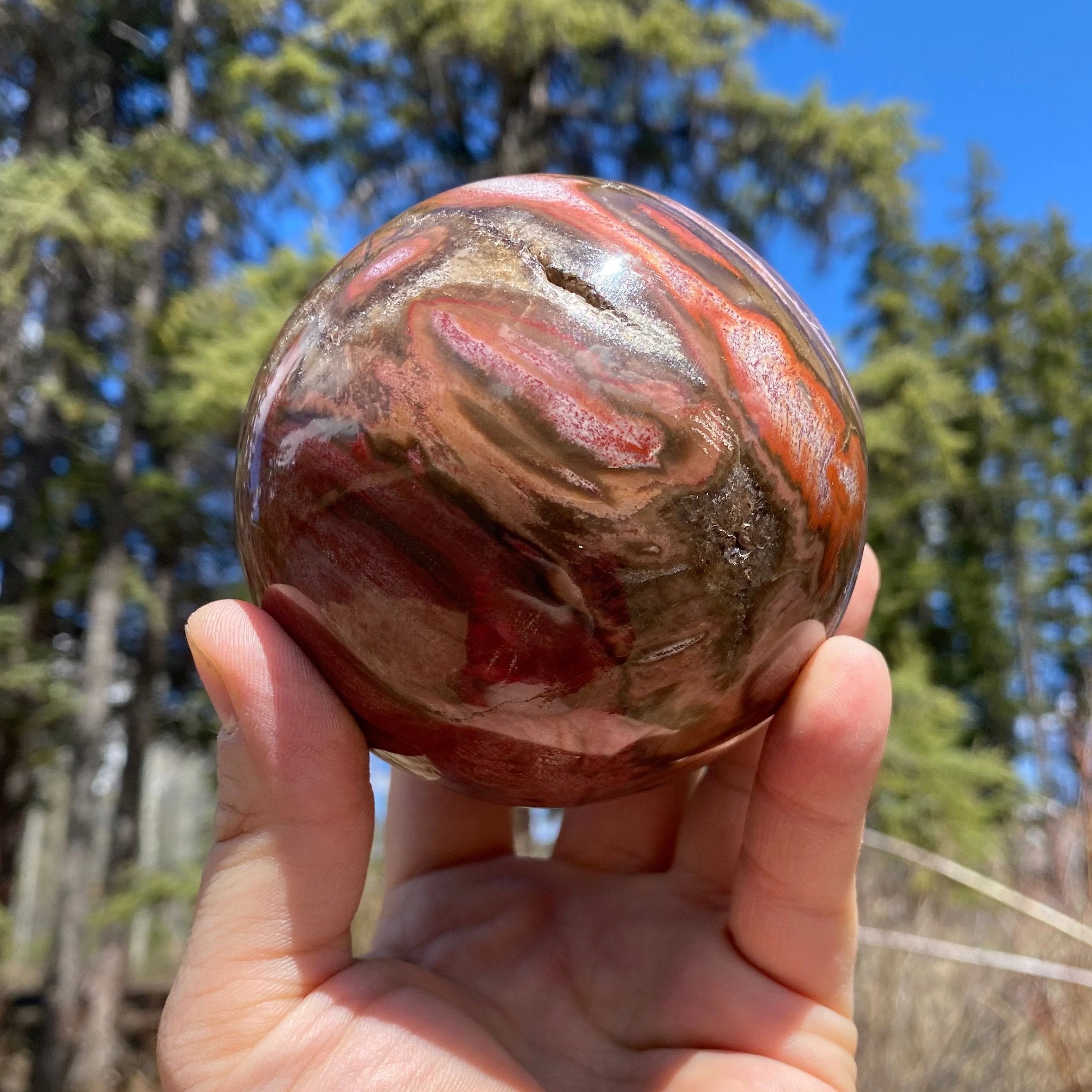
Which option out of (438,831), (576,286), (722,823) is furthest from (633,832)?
(576,286)

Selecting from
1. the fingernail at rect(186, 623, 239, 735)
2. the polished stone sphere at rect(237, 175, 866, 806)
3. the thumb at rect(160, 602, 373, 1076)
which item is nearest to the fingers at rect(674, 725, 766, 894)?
the polished stone sphere at rect(237, 175, 866, 806)

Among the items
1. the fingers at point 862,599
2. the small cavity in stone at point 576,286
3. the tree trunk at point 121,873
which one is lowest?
the tree trunk at point 121,873

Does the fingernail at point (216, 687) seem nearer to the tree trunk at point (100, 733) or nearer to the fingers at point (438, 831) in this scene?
the fingers at point (438, 831)

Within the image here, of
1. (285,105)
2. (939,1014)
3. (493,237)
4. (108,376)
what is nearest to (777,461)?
(493,237)

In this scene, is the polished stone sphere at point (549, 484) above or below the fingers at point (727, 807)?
above

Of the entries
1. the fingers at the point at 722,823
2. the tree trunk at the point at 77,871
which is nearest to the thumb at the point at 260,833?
the fingers at the point at 722,823

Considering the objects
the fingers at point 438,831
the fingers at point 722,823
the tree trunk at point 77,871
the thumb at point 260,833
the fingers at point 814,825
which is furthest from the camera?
the tree trunk at point 77,871

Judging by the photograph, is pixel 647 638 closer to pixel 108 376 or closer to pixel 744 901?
pixel 744 901

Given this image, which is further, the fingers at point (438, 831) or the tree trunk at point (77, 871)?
the tree trunk at point (77, 871)
